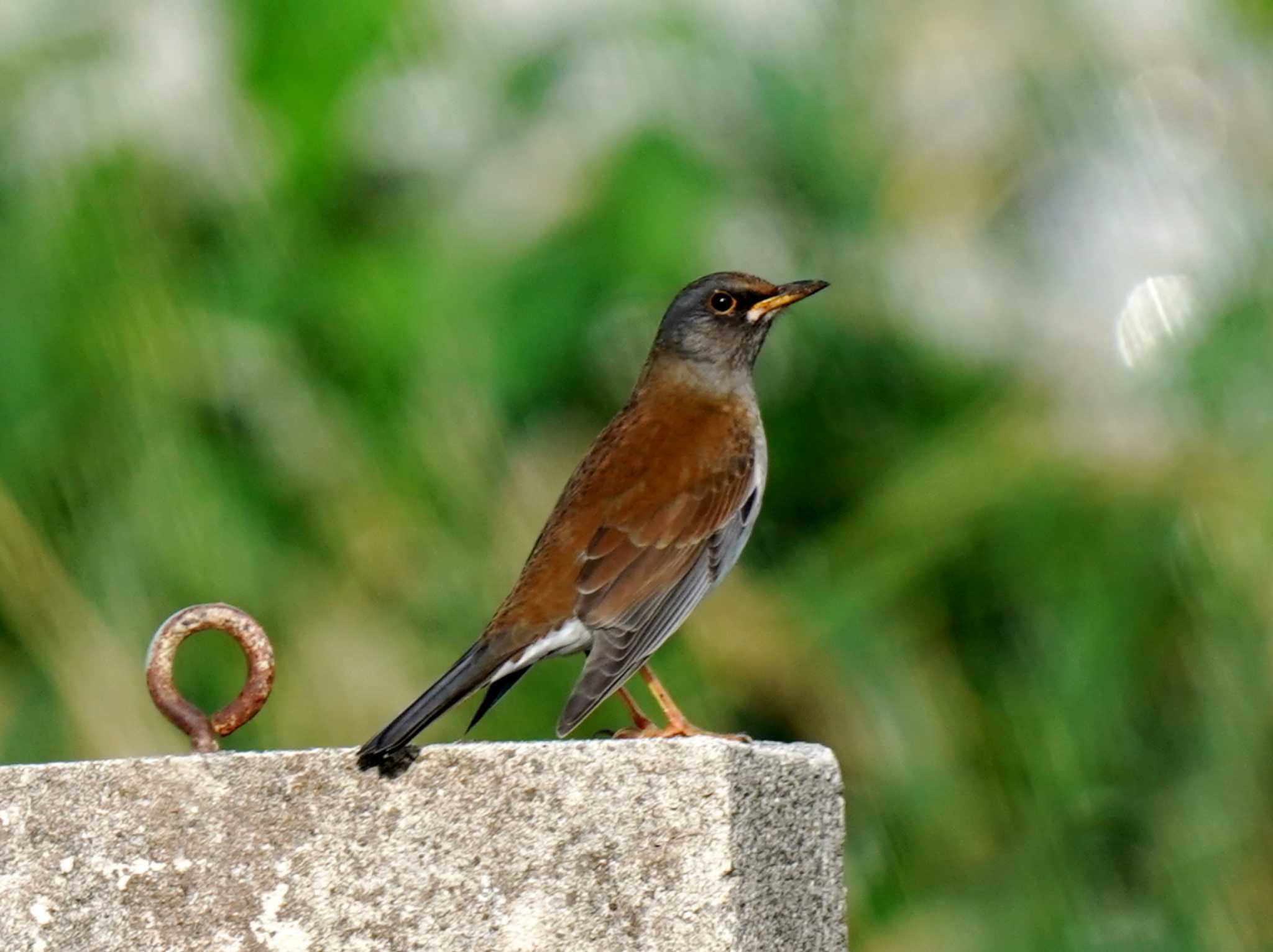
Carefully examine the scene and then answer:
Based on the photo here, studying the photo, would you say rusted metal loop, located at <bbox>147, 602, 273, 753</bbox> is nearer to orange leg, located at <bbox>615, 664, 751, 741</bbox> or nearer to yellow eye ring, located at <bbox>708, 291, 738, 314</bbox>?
orange leg, located at <bbox>615, 664, 751, 741</bbox>

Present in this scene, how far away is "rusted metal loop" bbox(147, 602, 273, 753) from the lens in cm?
281

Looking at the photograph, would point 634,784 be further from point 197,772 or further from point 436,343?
point 436,343

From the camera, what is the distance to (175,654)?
282 centimetres

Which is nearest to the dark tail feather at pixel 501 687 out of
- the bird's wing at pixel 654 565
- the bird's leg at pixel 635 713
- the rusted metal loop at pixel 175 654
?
the bird's wing at pixel 654 565

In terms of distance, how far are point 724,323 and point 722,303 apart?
0.17ft

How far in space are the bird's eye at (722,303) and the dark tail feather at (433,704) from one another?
1.74 m

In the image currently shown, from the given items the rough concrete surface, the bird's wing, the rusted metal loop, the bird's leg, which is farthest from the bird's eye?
the rough concrete surface

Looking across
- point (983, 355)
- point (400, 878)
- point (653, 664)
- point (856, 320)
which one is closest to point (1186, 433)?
point (983, 355)

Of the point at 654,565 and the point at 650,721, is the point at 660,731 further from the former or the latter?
the point at 654,565

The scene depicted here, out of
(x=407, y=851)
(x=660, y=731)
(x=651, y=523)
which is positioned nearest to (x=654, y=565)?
(x=651, y=523)

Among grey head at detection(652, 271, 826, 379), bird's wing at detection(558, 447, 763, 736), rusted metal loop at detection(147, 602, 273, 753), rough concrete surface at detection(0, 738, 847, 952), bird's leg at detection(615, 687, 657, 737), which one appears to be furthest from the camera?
grey head at detection(652, 271, 826, 379)

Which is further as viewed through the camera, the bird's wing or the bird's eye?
the bird's eye

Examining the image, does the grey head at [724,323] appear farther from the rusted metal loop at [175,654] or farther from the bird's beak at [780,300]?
the rusted metal loop at [175,654]

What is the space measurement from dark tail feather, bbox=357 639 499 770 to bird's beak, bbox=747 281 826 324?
5.25 ft
